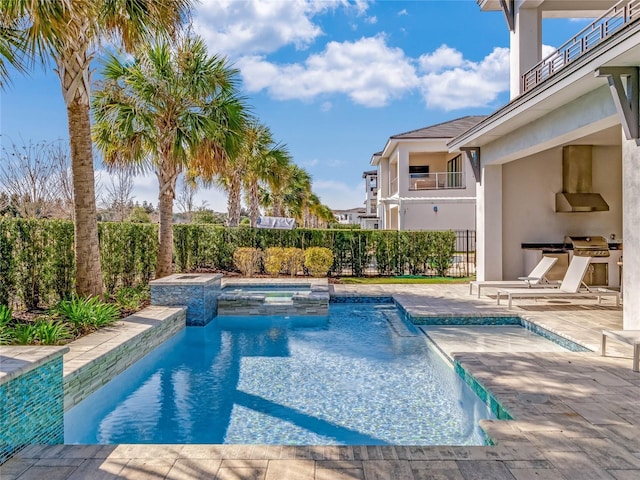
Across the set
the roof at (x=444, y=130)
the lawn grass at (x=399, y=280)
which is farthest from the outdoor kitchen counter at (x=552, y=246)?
the roof at (x=444, y=130)

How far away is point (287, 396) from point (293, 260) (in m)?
10.7

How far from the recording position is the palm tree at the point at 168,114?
11.4 metres

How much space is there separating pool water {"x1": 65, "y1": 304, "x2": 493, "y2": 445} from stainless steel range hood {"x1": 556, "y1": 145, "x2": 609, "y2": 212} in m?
7.86

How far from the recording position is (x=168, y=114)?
1185 cm

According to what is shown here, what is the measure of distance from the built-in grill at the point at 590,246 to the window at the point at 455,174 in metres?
13.3

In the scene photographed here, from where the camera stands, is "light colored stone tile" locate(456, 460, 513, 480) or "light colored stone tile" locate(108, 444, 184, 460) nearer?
"light colored stone tile" locate(456, 460, 513, 480)

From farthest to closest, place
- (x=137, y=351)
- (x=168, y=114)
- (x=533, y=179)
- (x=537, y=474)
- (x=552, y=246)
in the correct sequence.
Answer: (x=533, y=179) → (x=552, y=246) → (x=168, y=114) → (x=137, y=351) → (x=537, y=474)

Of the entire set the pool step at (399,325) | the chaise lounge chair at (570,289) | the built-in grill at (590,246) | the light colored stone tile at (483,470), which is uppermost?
the built-in grill at (590,246)

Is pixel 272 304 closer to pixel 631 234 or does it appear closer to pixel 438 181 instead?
pixel 631 234

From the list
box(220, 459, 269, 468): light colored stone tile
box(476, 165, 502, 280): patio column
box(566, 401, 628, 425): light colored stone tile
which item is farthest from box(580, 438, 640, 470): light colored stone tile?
box(476, 165, 502, 280): patio column

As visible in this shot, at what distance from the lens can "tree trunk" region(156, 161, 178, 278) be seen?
40.3 ft

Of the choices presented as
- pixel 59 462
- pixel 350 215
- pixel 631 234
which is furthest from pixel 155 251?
pixel 350 215

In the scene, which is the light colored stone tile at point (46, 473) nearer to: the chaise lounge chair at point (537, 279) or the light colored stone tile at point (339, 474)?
the light colored stone tile at point (339, 474)

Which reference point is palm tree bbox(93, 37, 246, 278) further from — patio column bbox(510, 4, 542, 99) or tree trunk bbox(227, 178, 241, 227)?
tree trunk bbox(227, 178, 241, 227)
